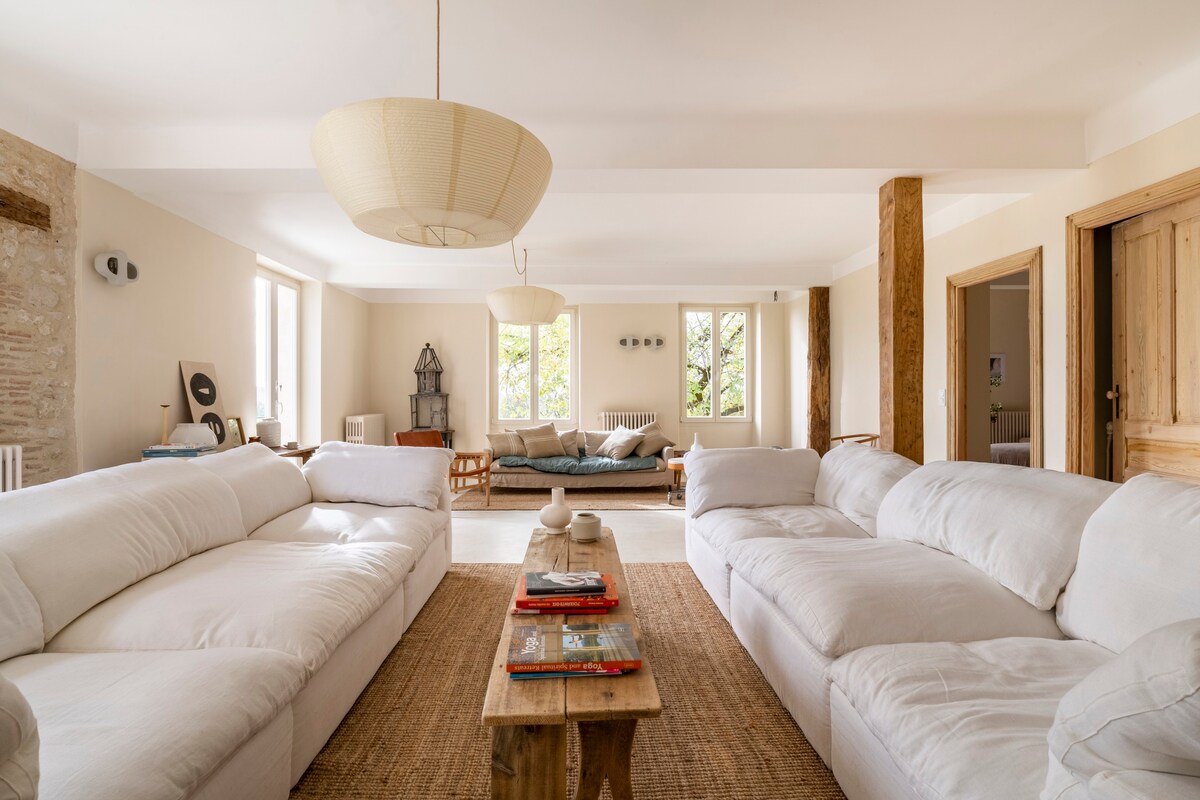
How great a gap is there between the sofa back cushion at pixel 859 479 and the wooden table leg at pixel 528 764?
6.84 feet

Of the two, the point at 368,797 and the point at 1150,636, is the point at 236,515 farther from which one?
the point at 1150,636

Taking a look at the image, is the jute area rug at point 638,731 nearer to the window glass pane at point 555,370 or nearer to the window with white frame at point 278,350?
the window with white frame at point 278,350

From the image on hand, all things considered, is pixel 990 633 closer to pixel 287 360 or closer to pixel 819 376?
pixel 819 376

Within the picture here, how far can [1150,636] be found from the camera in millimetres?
953

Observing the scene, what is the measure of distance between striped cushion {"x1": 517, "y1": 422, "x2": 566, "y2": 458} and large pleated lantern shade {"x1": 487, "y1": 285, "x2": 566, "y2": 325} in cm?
213

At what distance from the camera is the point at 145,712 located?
1.26m

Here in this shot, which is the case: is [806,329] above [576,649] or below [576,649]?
above

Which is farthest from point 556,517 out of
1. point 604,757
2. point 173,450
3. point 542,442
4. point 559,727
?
point 542,442

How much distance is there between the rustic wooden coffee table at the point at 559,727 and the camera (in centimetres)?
134

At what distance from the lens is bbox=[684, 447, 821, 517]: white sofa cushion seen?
3.46 m

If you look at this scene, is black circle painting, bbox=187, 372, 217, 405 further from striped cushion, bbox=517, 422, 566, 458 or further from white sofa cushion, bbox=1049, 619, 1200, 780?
white sofa cushion, bbox=1049, 619, 1200, 780

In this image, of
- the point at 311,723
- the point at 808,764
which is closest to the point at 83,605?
the point at 311,723

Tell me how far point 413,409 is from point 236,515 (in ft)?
21.2

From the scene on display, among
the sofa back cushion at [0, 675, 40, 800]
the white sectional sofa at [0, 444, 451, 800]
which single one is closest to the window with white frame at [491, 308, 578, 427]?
the white sectional sofa at [0, 444, 451, 800]
